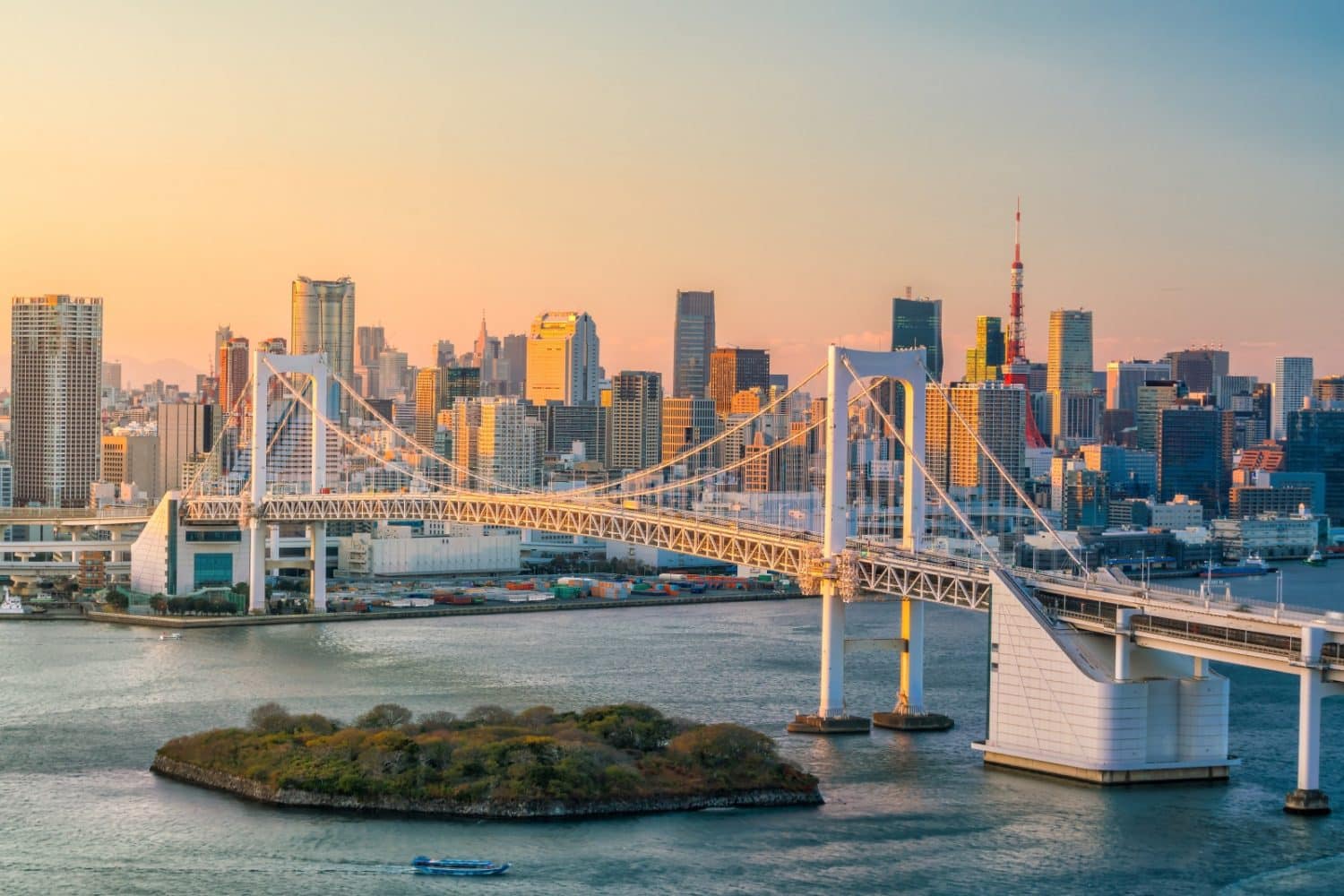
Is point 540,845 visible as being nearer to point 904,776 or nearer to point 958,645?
point 904,776

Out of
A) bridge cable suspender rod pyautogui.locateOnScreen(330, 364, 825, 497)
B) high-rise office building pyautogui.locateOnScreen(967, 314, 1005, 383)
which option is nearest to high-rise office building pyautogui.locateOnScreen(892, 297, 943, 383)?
high-rise office building pyautogui.locateOnScreen(967, 314, 1005, 383)

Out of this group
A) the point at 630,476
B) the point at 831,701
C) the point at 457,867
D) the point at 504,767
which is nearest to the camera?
the point at 457,867

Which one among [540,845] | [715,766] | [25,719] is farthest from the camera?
[25,719]

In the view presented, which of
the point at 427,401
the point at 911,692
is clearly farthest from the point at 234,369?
the point at 911,692

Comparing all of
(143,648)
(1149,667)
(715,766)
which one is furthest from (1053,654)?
(143,648)

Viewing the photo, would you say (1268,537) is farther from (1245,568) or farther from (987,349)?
(987,349)
